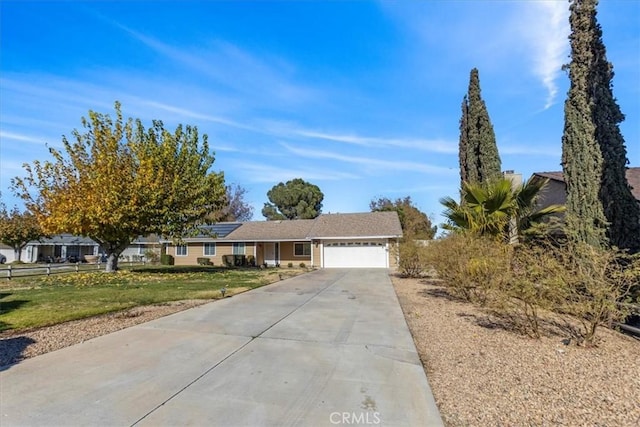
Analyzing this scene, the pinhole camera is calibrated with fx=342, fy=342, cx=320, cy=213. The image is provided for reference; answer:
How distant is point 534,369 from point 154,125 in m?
18.9

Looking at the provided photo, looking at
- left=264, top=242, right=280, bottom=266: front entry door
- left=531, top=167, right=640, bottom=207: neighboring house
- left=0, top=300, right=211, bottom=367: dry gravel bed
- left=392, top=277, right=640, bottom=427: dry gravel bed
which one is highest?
left=531, top=167, right=640, bottom=207: neighboring house

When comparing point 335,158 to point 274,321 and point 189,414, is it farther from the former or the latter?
point 189,414

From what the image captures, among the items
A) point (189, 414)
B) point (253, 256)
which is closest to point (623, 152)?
point (189, 414)

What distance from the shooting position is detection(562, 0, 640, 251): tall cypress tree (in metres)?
6.91

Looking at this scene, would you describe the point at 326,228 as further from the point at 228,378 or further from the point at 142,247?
the point at 142,247

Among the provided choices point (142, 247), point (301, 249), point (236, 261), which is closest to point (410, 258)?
point (301, 249)

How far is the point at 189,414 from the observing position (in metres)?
3.32

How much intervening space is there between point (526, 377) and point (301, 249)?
→ 77.6ft

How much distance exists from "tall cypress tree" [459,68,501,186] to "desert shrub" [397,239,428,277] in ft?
14.0

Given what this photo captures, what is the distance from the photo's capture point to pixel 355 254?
25047 millimetres

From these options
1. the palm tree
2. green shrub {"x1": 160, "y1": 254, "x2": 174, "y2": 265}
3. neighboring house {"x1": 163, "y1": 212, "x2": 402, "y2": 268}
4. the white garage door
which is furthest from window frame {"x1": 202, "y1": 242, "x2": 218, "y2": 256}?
the palm tree

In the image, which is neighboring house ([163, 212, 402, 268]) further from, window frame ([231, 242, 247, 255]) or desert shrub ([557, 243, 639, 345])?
desert shrub ([557, 243, 639, 345])

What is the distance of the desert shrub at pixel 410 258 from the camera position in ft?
52.6

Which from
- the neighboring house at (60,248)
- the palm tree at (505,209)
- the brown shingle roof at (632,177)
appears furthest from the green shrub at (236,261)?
the neighboring house at (60,248)
